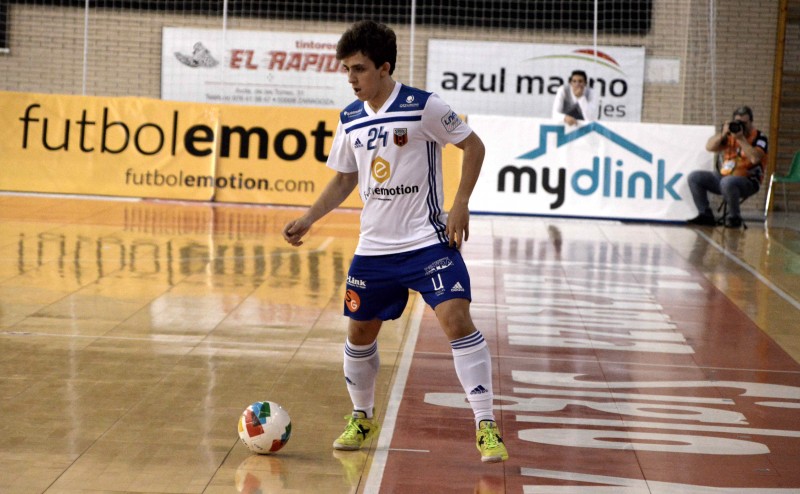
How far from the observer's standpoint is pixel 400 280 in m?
4.92

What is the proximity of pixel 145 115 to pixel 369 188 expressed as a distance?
12.9 m

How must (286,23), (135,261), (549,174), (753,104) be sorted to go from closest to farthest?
(135,261)
(549,174)
(753,104)
(286,23)

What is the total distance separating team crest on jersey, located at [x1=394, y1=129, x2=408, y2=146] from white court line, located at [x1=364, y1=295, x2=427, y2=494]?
1.44 metres

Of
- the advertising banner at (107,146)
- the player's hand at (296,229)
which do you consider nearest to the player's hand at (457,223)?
the player's hand at (296,229)

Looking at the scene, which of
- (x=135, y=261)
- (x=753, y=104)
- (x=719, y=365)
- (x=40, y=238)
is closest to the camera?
(x=719, y=365)

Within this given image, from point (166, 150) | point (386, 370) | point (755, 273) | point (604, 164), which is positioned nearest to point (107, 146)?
point (166, 150)

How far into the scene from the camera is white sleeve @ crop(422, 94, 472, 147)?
4.88m

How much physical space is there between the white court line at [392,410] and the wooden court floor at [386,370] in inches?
0.7

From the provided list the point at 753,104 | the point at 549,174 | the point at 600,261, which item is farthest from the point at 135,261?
the point at 753,104

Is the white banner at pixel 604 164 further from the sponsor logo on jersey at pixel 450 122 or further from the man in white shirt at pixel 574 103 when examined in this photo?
the sponsor logo on jersey at pixel 450 122

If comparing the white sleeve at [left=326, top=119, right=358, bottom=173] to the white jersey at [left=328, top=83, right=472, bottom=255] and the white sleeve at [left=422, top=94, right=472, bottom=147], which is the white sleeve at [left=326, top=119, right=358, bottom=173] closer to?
the white jersey at [left=328, top=83, right=472, bottom=255]

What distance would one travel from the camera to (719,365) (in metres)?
7.36

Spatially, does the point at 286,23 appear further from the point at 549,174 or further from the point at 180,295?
the point at 180,295

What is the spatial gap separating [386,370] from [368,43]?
2.67 metres
